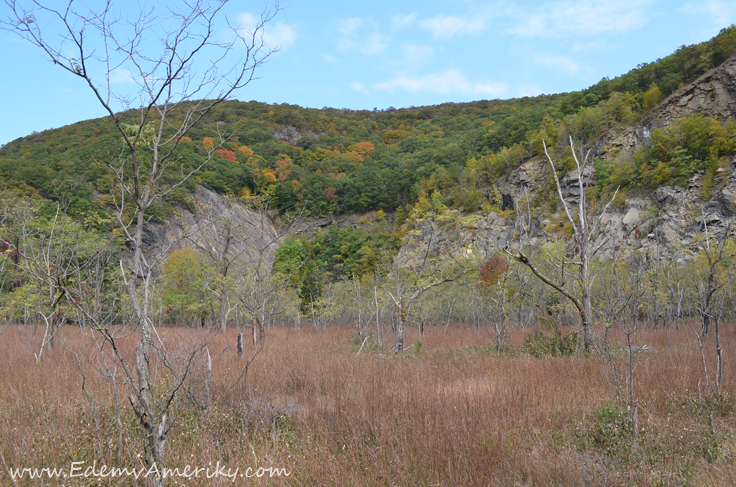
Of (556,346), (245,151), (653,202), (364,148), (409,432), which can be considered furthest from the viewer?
(364,148)

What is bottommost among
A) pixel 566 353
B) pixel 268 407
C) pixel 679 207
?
pixel 566 353

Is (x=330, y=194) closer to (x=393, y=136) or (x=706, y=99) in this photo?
(x=393, y=136)

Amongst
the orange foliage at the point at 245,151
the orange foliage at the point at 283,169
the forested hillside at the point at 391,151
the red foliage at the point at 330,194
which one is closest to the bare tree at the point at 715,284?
the forested hillside at the point at 391,151

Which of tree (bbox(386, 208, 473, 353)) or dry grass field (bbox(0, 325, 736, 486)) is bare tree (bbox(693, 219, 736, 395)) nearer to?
dry grass field (bbox(0, 325, 736, 486))

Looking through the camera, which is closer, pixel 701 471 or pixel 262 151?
pixel 701 471

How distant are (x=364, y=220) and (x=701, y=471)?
59.6 meters

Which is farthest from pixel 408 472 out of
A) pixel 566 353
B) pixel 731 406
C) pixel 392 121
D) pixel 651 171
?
pixel 392 121

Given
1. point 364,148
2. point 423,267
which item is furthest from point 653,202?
point 364,148

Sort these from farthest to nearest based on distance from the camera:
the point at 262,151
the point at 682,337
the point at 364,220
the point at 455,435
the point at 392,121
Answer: the point at 392,121 < the point at 262,151 < the point at 364,220 < the point at 682,337 < the point at 455,435

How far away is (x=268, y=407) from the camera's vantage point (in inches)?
187

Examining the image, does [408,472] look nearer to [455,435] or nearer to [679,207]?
[455,435]

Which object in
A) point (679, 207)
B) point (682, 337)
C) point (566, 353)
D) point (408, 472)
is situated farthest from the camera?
point (679, 207)

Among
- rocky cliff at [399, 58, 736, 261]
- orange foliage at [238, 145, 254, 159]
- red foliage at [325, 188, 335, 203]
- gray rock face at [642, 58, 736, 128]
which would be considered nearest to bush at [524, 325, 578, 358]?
rocky cliff at [399, 58, 736, 261]

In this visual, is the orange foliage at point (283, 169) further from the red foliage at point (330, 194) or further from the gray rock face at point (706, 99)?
the gray rock face at point (706, 99)
